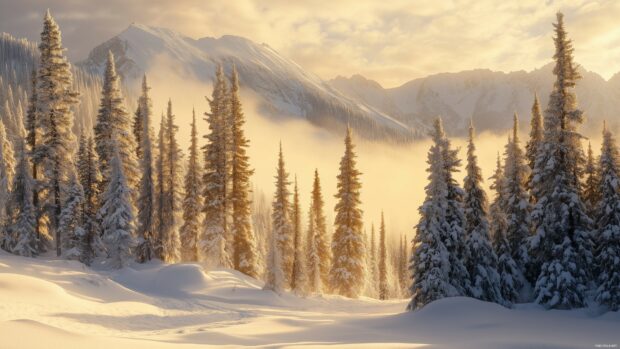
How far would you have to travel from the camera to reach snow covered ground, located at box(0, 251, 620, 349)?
12.0 meters

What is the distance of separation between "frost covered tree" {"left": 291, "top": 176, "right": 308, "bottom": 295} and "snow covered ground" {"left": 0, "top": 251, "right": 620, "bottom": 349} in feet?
27.3

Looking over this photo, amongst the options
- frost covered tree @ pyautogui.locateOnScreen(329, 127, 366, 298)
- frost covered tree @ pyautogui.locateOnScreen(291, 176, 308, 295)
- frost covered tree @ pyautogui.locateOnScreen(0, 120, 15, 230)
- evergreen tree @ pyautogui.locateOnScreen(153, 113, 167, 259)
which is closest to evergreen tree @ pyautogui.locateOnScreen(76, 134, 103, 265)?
evergreen tree @ pyautogui.locateOnScreen(153, 113, 167, 259)

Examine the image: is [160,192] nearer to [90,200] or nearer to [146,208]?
[146,208]

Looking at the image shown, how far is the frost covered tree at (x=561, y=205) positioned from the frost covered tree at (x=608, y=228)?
70 centimetres

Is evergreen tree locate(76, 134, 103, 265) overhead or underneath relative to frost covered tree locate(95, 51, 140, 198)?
underneath

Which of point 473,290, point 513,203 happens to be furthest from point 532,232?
point 473,290

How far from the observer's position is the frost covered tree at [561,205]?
76.5 feet

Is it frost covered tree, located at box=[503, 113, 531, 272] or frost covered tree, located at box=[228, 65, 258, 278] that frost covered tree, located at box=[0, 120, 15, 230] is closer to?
frost covered tree, located at box=[228, 65, 258, 278]

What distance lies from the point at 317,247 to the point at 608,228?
94.5 ft

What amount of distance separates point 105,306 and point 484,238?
20.6 metres

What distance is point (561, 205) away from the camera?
23.9 m

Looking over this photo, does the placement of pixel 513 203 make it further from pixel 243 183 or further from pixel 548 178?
pixel 243 183

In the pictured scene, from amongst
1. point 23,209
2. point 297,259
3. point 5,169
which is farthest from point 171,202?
point 5,169

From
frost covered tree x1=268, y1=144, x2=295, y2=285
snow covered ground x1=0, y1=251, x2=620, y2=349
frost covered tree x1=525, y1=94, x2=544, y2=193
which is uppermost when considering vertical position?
frost covered tree x1=525, y1=94, x2=544, y2=193
